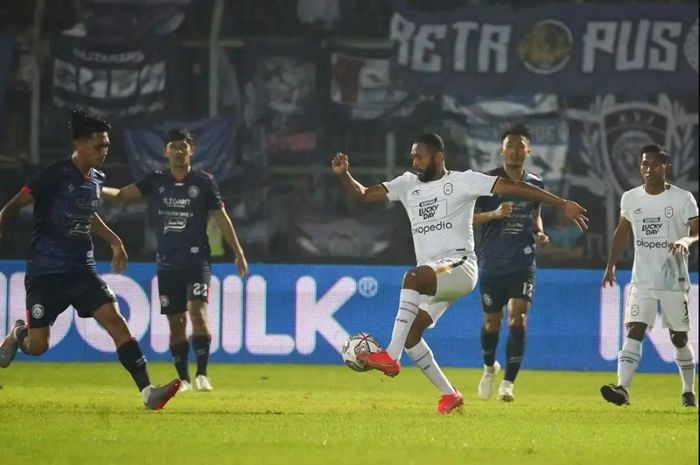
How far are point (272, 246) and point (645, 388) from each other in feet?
21.5

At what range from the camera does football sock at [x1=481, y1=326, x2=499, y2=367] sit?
13.7m

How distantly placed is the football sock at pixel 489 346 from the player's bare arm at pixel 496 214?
117 centimetres

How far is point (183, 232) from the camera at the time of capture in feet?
46.4

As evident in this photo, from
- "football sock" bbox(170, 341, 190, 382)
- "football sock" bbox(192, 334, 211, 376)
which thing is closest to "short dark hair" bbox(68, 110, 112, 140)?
"football sock" bbox(170, 341, 190, 382)

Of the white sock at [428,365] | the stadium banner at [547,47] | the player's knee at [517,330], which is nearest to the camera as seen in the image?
the white sock at [428,365]

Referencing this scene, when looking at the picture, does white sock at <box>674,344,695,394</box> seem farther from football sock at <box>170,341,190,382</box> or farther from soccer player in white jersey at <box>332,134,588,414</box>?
football sock at <box>170,341,190,382</box>

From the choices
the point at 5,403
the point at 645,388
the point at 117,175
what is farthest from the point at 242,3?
the point at 5,403

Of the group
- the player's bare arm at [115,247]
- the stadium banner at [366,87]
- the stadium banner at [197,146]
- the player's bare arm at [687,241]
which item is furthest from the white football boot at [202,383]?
the stadium banner at [366,87]

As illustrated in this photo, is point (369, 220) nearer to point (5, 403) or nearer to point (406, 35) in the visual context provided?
point (406, 35)

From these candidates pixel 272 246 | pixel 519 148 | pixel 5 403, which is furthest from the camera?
pixel 272 246

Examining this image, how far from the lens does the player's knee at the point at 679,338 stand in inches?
513

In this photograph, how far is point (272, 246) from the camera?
69.5 feet

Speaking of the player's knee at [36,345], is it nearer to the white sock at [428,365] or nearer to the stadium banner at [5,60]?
the white sock at [428,365]

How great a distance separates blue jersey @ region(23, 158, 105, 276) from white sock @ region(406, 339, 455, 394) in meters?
2.33
